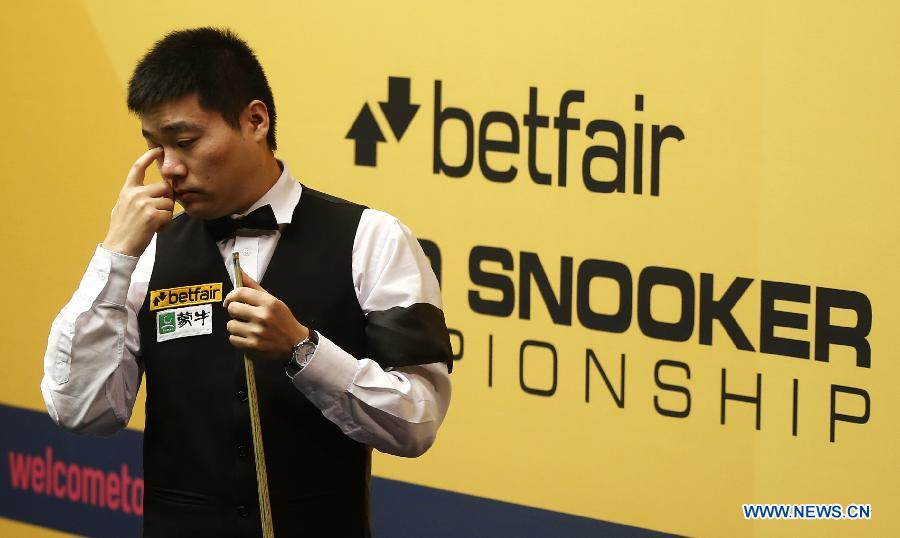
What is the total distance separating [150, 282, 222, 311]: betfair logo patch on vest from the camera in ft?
6.75

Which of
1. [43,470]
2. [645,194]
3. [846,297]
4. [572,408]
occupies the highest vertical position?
[645,194]

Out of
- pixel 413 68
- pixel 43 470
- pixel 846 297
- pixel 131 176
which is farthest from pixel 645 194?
pixel 43 470

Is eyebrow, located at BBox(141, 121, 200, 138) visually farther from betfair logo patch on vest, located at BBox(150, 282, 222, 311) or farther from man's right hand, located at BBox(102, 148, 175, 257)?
betfair logo patch on vest, located at BBox(150, 282, 222, 311)

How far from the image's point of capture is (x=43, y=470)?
12.8ft

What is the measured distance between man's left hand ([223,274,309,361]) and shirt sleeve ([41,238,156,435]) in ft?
0.74

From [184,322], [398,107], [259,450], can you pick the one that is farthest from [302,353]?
[398,107]

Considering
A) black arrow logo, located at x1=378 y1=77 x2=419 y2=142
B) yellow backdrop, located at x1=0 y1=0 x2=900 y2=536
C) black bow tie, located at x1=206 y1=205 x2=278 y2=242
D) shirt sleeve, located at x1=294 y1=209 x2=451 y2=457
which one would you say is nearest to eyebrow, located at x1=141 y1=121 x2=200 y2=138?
black bow tie, located at x1=206 y1=205 x2=278 y2=242

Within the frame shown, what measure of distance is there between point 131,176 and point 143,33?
1.67 metres

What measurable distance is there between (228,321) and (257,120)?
1.02ft

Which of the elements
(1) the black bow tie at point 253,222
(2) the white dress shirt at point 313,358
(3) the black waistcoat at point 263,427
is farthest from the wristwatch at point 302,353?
(1) the black bow tie at point 253,222

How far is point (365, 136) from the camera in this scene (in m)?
3.24

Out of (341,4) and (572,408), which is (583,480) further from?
(341,4)

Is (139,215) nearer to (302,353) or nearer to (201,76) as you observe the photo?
(201,76)

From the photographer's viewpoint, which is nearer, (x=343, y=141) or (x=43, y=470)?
(x=343, y=141)
